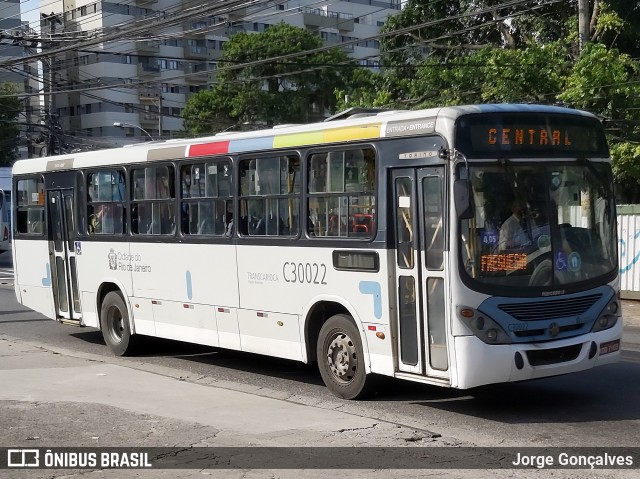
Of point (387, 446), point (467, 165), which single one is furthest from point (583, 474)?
point (467, 165)

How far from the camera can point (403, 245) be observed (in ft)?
31.3

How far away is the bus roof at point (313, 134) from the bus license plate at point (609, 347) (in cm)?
232

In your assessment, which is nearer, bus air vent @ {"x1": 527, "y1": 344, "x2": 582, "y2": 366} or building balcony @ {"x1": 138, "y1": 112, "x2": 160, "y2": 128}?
bus air vent @ {"x1": 527, "y1": 344, "x2": 582, "y2": 366}

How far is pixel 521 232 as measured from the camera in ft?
30.0

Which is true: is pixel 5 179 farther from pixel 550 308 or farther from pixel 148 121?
pixel 550 308

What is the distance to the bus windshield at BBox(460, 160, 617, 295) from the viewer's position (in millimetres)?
9008

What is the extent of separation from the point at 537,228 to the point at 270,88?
4643cm

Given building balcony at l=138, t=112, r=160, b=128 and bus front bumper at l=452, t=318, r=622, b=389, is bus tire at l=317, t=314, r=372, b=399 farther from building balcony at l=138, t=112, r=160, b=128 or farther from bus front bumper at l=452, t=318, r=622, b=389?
building balcony at l=138, t=112, r=160, b=128

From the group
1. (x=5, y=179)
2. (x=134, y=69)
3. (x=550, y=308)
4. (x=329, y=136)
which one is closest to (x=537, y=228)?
(x=550, y=308)

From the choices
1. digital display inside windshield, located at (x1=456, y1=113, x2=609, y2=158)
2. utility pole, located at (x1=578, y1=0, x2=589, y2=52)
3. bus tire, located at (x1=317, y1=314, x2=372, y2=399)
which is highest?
utility pole, located at (x1=578, y1=0, x2=589, y2=52)

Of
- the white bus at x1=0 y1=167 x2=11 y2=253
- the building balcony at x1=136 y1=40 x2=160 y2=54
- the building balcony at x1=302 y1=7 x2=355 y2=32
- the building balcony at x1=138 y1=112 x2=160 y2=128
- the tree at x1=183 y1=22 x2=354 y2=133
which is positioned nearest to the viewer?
the white bus at x1=0 y1=167 x2=11 y2=253

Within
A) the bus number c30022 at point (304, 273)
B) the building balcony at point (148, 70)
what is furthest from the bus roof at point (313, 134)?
the building balcony at point (148, 70)

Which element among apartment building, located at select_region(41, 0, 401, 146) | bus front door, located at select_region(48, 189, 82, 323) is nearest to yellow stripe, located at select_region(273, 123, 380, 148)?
bus front door, located at select_region(48, 189, 82, 323)

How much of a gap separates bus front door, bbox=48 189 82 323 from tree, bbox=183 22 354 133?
121 feet
